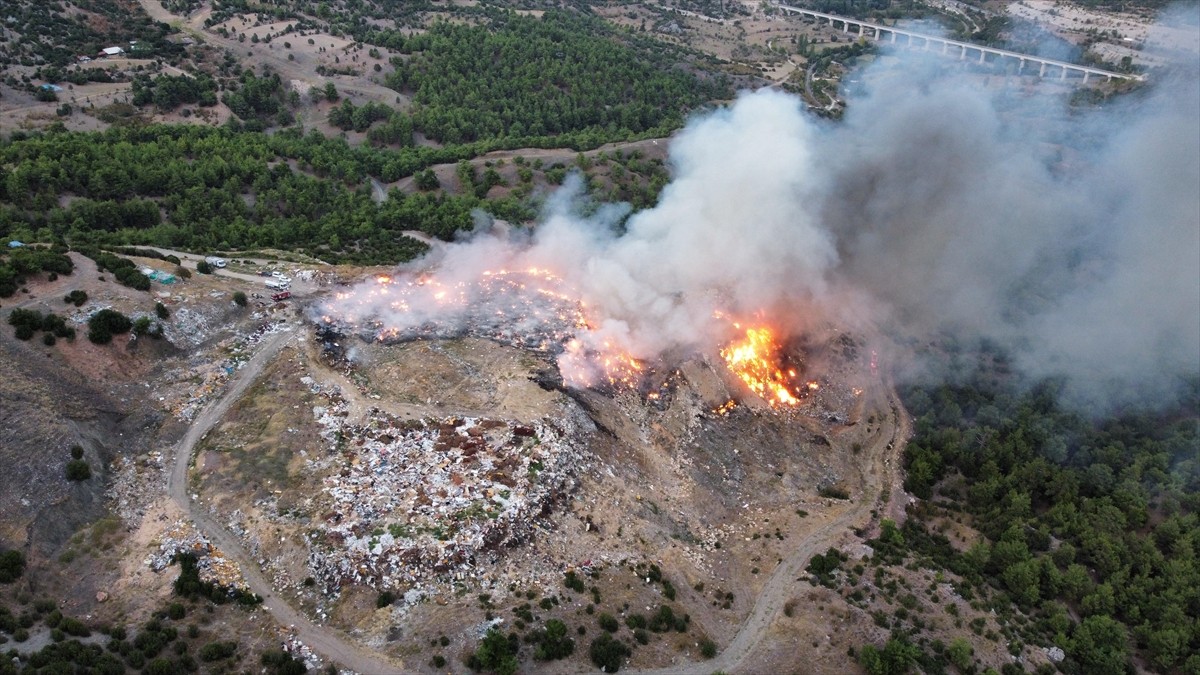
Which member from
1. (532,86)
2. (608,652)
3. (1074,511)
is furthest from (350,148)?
(1074,511)

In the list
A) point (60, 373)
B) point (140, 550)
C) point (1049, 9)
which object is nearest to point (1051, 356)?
point (140, 550)

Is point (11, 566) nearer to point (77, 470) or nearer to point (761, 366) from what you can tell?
point (77, 470)

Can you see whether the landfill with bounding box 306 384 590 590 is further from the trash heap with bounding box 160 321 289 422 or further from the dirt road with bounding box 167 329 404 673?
the trash heap with bounding box 160 321 289 422

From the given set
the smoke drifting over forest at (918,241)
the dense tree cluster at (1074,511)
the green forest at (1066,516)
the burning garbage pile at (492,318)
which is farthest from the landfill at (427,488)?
the dense tree cluster at (1074,511)

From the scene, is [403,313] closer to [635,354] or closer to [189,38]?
[635,354]

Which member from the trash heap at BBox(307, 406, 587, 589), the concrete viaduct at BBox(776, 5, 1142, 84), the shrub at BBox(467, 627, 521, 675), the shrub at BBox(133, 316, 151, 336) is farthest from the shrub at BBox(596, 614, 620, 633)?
the concrete viaduct at BBox(776, 5, 1142, 84)

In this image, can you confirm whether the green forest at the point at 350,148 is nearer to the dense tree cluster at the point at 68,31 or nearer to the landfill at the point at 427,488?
the dense tree cluster at the point at 68,31
